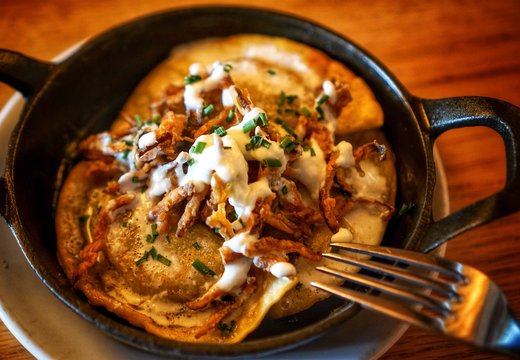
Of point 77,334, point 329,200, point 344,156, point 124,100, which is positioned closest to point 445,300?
point 329,200

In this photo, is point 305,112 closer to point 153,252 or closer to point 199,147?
point 199,147

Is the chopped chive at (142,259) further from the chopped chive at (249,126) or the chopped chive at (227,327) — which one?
the chopped chive at (249,126)

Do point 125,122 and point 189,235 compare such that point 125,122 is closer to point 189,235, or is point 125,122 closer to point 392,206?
point 189,235

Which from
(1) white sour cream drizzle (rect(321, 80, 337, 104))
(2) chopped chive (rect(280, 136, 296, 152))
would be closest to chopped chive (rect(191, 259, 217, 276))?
(2) chopped chive (rect(280, 136, 296, 152))

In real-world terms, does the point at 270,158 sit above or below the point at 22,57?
below

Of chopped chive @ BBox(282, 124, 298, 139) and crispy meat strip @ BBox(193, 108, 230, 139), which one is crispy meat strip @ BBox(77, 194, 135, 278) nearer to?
crispy meat strip @ BBox(193, 108, 230, 139)

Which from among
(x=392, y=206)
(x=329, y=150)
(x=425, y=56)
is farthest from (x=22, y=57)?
(x=425, y=56)
